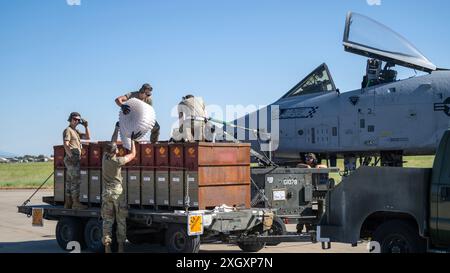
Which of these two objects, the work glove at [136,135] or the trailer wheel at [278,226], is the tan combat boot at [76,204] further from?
the trailer wheel at [278,226]

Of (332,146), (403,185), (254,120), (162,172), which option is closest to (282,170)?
(162,172)

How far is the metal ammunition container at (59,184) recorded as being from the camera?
1163 centimetres

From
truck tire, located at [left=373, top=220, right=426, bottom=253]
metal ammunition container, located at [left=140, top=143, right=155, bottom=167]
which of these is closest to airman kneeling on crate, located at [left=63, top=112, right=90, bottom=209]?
→ metal ammunition container, located at [left=140, top=143, right=155, bottom=167]

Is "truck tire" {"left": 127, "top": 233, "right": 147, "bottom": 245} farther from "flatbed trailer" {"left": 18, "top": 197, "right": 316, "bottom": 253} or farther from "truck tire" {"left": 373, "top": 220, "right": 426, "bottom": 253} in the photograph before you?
"truck tire" {"left": 373, "top": 220, "right": 426, "bottom": 253}

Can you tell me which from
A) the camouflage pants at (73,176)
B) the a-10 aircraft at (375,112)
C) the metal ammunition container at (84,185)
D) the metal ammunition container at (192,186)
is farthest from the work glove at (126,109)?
the a-10 aircraft at (375,112)

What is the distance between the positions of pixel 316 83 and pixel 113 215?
7.90 meters

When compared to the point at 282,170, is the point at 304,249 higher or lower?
lower

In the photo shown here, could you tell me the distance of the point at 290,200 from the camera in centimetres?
1100

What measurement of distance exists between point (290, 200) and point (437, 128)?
444cm

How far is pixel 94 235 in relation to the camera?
10.7 metres

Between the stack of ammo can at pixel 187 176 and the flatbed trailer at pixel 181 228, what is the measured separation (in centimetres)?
22

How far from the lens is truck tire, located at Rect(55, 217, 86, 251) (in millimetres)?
11078

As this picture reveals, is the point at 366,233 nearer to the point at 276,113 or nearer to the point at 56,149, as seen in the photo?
the point at 56,149

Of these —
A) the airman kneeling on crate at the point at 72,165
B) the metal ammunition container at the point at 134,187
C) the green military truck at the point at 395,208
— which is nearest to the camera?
the green military truck at the point at 395,208
